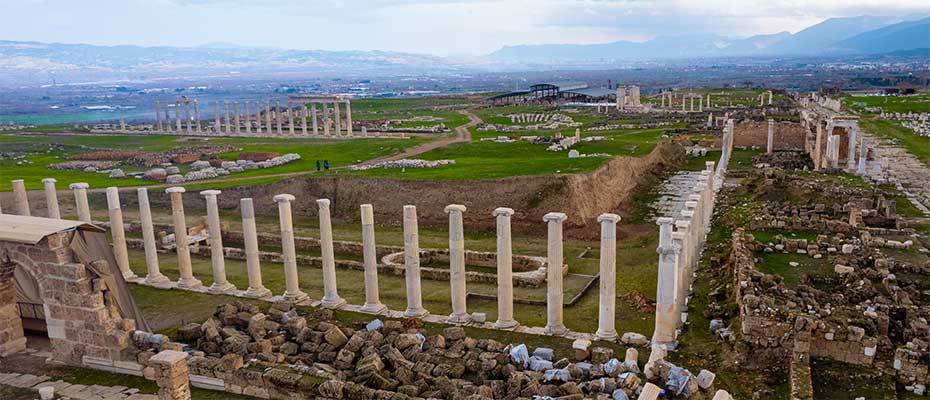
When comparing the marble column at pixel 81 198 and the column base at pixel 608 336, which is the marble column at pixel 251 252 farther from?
the column base at pixel 608 336

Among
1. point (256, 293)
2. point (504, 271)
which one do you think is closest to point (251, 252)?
point (256, 293)

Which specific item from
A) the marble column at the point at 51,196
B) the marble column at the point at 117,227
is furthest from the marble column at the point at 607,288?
the marble column at the point at 51,196

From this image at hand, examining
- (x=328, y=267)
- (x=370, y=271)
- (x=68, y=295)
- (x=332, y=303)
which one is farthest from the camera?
(x=328, y=267)

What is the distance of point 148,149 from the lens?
6000 centimetres

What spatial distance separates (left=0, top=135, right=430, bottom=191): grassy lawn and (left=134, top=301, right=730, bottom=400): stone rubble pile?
23.0m

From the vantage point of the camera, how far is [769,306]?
16.0m

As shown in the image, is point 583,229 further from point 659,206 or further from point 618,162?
point 618,162

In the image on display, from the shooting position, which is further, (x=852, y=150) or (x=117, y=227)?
(x=852, y=150)

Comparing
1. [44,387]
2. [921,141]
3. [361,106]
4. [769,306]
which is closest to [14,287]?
[44,387]

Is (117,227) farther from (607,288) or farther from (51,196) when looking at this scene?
(607,288)

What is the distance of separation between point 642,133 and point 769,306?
46545 millimetres

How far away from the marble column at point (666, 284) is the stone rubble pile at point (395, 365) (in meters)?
1.44

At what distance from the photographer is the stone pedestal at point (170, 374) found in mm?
13664

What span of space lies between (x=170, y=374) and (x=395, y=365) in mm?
4718
